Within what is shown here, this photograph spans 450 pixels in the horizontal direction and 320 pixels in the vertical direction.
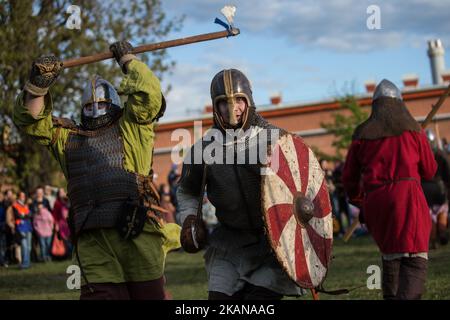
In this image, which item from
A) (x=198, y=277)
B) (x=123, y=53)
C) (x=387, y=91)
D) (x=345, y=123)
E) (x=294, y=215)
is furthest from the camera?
(x=345, y=123)

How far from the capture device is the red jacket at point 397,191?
6156 mm

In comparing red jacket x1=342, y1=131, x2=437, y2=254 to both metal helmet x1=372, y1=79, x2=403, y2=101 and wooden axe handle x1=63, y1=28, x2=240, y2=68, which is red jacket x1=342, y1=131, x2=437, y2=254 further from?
wooden axe handle x1=63, y1=28, x2=240, y2=68

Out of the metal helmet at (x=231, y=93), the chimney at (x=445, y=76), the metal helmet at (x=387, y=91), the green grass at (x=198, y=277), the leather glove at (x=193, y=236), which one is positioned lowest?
the green grass at (x=198, y=277)

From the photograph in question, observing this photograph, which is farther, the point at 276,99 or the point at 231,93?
the point at 276,99

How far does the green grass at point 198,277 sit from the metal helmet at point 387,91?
1942 mm

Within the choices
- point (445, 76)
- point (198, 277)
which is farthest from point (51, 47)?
point (445, 76)

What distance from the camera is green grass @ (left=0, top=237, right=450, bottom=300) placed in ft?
28.9

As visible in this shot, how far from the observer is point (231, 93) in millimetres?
5051

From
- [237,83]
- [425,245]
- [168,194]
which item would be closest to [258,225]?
[237,83]

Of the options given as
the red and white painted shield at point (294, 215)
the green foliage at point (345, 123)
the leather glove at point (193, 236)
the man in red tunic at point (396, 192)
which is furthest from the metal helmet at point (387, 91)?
the green foliage at point (345, 123)

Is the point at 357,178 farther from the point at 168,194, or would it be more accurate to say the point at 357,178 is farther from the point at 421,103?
the point at 421,103

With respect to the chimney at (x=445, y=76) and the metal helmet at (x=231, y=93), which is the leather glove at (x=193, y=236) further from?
the chimney at (x=445, y=76)

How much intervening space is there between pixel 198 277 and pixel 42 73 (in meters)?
6.28

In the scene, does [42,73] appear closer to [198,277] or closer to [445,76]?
[198,277]
